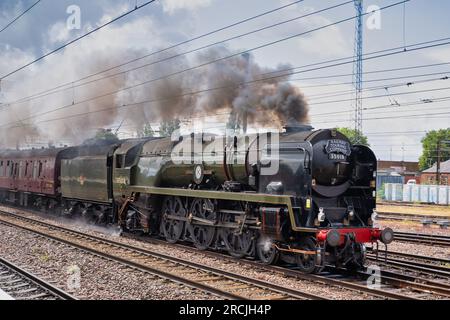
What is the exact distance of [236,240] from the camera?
12.7 metres

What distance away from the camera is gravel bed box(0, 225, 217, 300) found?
8.76 m

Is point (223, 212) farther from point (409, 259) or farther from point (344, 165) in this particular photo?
point (409, 259)

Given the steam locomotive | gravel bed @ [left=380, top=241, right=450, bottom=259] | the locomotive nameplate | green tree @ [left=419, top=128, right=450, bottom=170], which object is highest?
green tree @ [left=419, top=128, right=450, bottom=170]

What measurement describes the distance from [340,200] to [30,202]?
853 inches

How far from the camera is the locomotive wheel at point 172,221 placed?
1470 cm

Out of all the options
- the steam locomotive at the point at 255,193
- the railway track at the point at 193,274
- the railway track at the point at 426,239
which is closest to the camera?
the railway track at the point at 193,274

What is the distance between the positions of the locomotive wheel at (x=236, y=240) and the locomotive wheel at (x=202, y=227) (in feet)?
1.55

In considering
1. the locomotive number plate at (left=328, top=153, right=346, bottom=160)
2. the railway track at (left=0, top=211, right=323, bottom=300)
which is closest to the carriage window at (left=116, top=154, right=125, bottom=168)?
the railway track at (left=0, top=211, right=323, bottom=300)

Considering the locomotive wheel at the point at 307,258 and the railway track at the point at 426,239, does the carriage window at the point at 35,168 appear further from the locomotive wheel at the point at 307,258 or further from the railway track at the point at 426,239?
the locomotive wheel at the point at 307,258

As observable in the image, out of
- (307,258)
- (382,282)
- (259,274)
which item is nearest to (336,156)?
(307,258)

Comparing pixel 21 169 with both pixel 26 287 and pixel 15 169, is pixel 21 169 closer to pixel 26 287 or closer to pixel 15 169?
pixel 15 169

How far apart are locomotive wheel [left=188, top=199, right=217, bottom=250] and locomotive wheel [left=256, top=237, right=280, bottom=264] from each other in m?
1.75

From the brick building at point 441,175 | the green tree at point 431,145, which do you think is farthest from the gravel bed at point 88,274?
the green tree at point 431,145

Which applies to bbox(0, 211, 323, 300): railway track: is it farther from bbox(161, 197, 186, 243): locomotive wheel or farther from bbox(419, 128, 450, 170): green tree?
bbox(419, 128, 450, 170): green tree
